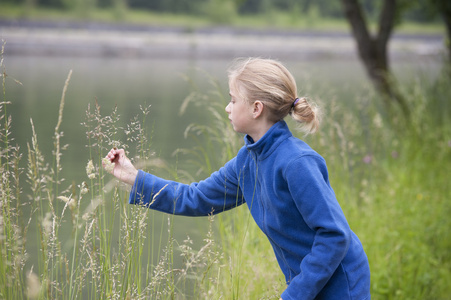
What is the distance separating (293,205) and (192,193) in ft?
1.38

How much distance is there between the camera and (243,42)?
30.9 metres

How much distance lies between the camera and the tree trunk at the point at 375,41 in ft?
22.8

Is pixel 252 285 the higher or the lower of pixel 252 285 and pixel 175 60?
the higher

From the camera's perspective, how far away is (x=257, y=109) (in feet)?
5.97

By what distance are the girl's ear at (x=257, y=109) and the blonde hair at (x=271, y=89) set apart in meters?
0.01

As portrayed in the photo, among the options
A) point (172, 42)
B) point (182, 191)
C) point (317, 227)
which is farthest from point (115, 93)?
point (172, 42)

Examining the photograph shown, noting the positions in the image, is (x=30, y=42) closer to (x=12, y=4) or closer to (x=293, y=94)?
(x=12, y=4)

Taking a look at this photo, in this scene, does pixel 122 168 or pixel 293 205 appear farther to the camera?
pixel 122 168

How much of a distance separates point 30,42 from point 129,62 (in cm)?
419

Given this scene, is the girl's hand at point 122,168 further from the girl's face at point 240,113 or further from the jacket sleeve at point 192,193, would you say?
the girl's face at point 240,113

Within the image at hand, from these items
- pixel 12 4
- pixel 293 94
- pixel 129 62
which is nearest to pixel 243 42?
pixel 129 62

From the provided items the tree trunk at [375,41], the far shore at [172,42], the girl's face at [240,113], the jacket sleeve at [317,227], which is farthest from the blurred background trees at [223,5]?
the jacket sleeve at [317,227]

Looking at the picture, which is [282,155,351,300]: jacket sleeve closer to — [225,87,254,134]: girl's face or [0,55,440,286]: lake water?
[225,87,254,134]: girl's face

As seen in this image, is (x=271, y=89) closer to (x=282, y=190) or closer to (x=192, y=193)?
(x=282, y=190)
